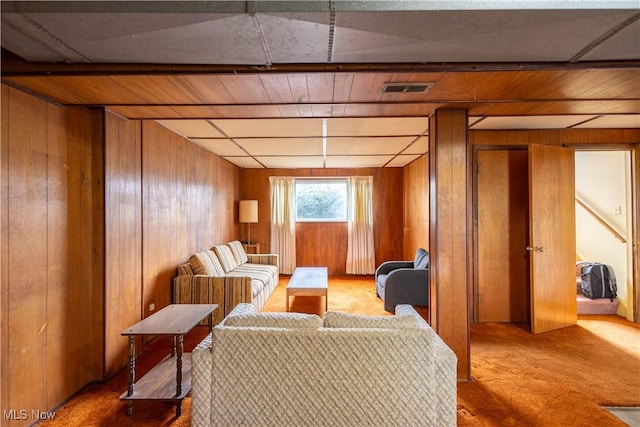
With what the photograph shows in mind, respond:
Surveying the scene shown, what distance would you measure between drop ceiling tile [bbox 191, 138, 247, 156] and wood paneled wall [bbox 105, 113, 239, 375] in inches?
5.5

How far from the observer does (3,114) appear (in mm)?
1817

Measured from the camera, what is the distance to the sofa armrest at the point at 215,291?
3623 millimetres

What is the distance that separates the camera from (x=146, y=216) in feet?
10.2

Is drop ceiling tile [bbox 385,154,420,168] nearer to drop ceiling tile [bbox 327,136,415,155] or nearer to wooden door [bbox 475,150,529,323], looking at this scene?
drop ceiling tile [bbox 327,136,415,155]

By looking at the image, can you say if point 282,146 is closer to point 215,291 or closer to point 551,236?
point 215,291

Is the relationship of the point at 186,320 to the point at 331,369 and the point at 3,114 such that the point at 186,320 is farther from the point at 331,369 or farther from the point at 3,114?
the point at 3,114

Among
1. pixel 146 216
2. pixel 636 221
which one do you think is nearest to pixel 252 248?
pixel 146 216

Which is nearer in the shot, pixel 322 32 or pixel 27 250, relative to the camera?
pixel 322 32

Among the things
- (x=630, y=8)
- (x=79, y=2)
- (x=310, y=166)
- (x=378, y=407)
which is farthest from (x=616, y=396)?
(x=310, y=166)

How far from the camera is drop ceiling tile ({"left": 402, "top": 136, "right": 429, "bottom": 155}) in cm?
409

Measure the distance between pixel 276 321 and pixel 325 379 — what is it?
1.32 feet

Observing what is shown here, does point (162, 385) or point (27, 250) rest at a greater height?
point (27, 250)

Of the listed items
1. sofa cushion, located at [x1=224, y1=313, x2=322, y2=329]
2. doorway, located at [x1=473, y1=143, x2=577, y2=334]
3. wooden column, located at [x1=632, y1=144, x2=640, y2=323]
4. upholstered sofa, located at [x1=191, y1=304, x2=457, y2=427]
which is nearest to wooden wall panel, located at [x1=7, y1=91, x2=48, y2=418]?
upholstered sofa, located at [x1=191, y1=304, x2=457, y2=427]

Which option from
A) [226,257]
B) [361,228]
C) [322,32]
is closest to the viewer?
[322,32]
